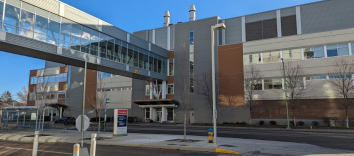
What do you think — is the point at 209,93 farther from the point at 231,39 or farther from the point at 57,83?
the point at 57,83

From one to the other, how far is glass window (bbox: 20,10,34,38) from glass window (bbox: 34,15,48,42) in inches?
17.3

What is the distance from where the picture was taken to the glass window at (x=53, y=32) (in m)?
22.8

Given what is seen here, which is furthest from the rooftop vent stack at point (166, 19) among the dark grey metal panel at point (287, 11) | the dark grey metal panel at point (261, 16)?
the dark grey metal panel at point (287, 11)

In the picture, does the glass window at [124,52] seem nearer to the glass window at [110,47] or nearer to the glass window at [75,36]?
the glass window at [110,47]

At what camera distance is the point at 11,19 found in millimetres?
19969

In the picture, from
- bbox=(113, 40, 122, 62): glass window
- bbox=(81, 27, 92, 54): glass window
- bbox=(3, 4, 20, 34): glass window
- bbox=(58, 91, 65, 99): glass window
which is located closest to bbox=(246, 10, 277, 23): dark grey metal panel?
bbox=(113, 40, 122, 62): glass window

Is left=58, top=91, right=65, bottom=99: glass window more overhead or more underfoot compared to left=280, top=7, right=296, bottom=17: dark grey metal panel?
more underfoot

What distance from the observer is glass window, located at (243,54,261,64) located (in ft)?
126

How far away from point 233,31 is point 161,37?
48.8ft

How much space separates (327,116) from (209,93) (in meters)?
15.9

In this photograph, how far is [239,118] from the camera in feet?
126

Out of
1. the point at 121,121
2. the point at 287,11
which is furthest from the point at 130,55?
the point at 287,11

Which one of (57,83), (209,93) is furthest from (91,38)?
(57,83)

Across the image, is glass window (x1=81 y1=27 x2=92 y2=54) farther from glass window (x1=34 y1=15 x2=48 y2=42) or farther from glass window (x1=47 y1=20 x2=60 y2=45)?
glass window (x1=34 y1=15 x2=48 y2=42)
